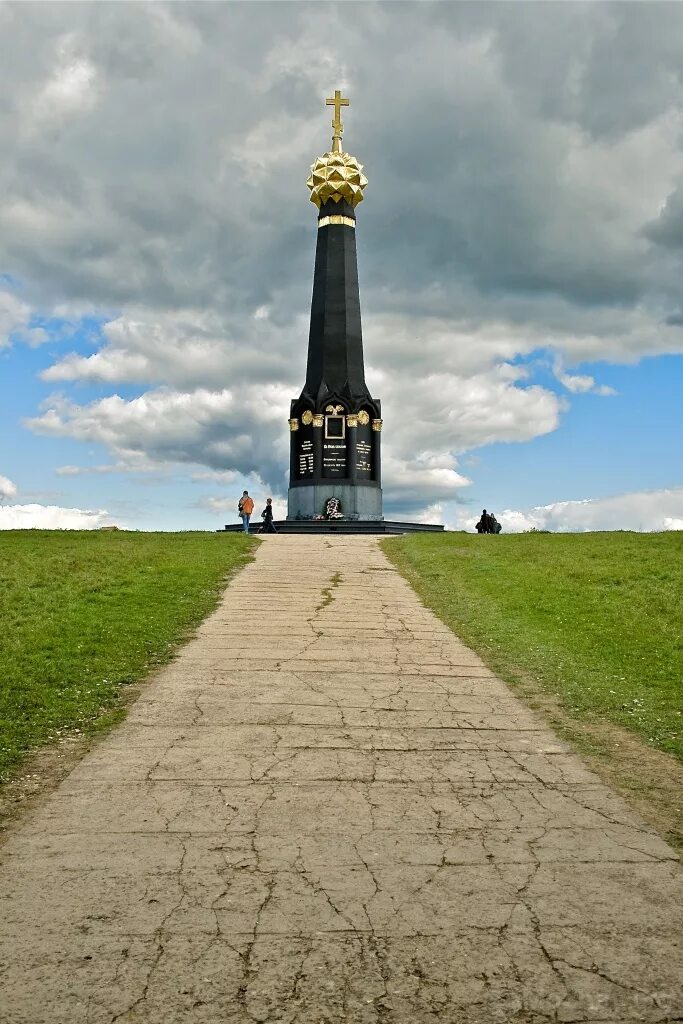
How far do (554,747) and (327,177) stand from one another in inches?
1283

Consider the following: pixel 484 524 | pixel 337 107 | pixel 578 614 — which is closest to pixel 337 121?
pixel 337 107

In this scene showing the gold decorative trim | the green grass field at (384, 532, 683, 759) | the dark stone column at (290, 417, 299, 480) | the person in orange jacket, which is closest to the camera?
the green grass field at (384, 532, 683, 759)

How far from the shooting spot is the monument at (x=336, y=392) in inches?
1340

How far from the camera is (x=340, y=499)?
111 feet

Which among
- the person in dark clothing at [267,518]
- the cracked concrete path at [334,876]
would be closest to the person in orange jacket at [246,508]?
the person in dark clothing at [267,518]

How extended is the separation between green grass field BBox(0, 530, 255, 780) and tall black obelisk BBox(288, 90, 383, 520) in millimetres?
12168

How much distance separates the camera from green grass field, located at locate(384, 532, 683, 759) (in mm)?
9078

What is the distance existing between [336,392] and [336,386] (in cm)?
52

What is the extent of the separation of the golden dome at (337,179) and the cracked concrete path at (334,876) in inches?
1225

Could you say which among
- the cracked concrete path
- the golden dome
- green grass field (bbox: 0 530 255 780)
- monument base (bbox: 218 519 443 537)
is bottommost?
the cracked concrete path

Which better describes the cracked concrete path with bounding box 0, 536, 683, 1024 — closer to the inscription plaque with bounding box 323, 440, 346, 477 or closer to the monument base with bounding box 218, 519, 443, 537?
→ the monument base with bounding box 218, 519, 443, 537

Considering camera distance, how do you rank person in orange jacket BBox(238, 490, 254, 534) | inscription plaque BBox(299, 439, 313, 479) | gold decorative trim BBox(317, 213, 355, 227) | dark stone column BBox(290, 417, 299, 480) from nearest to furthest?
person in orange jacket BBox(238, 490, 254, 534)
inscription plaque BBox(299, 439, 313, 479)
dark stone column BBox(290, 417, 299, 480)
gold decorative trim BBox(317, 213, 355, 227)

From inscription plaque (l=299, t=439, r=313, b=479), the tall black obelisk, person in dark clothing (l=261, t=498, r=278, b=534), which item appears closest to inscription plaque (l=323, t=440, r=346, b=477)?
the tall black obelisk

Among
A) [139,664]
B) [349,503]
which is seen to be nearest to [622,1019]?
[139,664]
